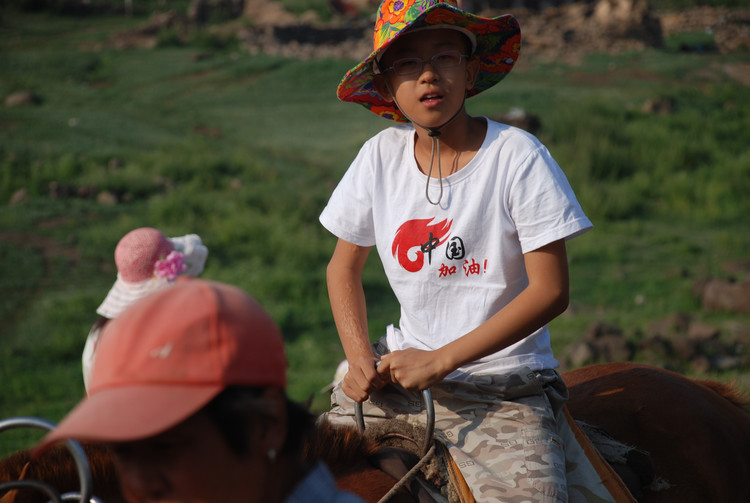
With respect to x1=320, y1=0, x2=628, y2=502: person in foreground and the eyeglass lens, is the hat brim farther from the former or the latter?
the eyeglass lens

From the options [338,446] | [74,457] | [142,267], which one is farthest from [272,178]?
[74,457]

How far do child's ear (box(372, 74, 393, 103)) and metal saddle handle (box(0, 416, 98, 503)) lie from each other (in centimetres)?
153

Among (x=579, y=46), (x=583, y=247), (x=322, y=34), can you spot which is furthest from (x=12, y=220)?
(x=579, y=46)

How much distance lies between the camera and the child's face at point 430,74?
2.40m

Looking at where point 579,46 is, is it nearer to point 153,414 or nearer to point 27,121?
point 27,121

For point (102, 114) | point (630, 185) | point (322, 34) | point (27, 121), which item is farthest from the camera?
point (322, 34)

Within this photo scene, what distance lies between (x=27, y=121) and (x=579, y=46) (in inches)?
515

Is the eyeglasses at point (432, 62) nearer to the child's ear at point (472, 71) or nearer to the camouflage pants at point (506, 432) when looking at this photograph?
the child's ear at point (472, 71)

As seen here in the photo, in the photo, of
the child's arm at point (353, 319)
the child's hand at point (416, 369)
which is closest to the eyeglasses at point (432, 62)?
the child's arm at point (353, 319)

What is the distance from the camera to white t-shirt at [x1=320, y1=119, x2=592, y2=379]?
2.28 meters

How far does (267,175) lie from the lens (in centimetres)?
1241

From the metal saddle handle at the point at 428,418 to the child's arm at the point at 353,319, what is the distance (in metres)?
0.07

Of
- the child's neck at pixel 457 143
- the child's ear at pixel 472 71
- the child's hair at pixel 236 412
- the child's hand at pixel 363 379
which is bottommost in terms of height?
the child's hand at pixel 363 379

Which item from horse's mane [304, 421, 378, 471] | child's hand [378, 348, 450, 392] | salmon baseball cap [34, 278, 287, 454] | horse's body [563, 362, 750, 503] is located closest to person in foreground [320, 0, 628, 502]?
child's hand [378, 348, 450, 392]
